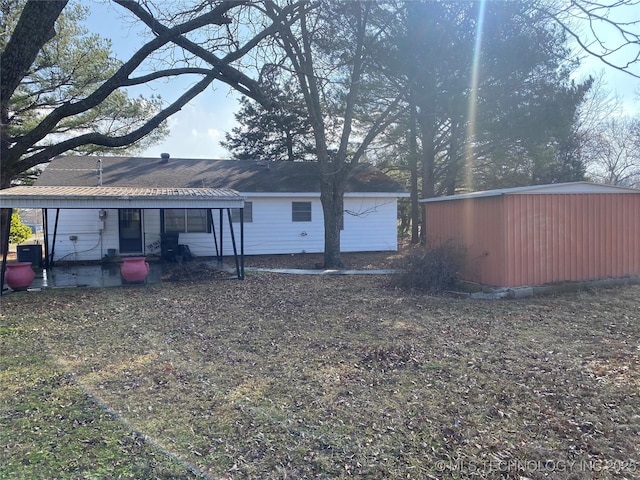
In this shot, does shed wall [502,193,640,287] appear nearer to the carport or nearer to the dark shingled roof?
the carport

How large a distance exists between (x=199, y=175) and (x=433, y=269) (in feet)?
34.7

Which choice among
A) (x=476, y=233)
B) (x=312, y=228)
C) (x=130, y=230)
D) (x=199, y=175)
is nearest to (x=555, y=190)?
(x=476, y=233)

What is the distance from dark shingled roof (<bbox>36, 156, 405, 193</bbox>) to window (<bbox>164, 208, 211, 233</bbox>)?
0.92 m

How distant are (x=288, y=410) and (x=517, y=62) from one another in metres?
13.5

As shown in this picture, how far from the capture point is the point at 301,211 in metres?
17.2

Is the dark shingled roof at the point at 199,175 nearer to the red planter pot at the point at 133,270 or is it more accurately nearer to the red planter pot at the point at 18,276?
the red planter pot at the point at 133,270

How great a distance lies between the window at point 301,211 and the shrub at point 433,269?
7.40 m

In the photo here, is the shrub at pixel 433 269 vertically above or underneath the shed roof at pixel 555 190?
underneath

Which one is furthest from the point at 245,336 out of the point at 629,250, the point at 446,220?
the point at 629,250

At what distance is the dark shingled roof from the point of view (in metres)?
15.7

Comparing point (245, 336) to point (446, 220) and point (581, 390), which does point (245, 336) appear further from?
point (446, 220)

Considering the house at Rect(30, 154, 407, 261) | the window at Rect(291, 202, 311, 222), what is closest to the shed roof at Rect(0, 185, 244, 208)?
the house at Rect(30, 154, 407, 261)

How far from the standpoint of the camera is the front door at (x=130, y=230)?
15453 millimetres

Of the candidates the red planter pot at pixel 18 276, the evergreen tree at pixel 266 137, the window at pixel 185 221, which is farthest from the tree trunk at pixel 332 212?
the evergreen tree at pixel 266 137
